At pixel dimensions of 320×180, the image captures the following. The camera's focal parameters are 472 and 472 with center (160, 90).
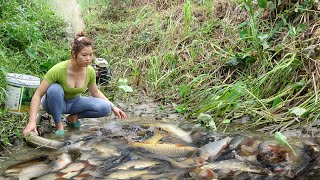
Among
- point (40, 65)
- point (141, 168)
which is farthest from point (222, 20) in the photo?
point (141, 168)

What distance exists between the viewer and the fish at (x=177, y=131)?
4539mm

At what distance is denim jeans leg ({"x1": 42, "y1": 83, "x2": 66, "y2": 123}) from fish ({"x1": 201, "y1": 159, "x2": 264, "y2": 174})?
61.1 inches

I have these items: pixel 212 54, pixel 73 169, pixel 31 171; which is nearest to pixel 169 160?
pixel 73 169

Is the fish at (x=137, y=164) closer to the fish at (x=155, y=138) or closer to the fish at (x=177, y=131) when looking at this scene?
the fish at (x=155, y=138)

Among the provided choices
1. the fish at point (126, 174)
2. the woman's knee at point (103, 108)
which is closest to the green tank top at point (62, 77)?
the woman's knee at point (103, 108)

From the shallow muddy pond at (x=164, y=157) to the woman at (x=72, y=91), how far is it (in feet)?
0.69

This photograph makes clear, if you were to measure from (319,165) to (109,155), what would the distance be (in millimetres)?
1700

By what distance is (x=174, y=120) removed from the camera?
17.9 feet

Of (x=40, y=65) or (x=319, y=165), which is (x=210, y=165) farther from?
(x=40, y=65)

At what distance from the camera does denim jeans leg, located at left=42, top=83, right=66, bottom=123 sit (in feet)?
14.2

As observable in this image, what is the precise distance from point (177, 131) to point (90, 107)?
0.90m

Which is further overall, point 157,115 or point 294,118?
point 157,115

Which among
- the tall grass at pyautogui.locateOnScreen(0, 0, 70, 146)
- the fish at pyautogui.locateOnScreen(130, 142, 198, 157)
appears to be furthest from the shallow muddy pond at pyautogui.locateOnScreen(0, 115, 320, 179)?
the tall grass at pyautogui.locateOnScreen(0, 0, 70, 146)

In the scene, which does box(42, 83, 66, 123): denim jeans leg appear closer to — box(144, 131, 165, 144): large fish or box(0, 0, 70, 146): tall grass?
box(0, 0, 70, 146): tall grass
